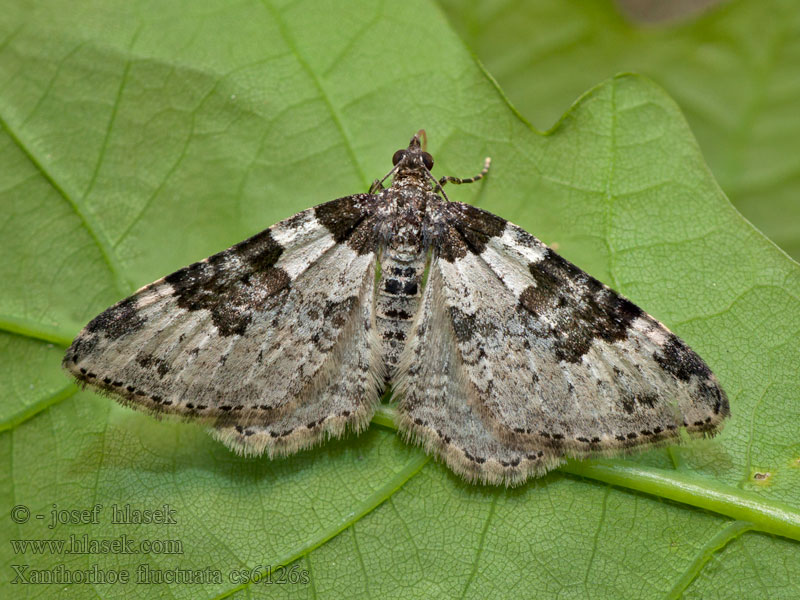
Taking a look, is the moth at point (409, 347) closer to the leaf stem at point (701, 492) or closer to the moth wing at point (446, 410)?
the moth wing at point (446, 410)

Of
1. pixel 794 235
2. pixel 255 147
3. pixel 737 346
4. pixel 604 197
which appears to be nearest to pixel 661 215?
pixel 604 197

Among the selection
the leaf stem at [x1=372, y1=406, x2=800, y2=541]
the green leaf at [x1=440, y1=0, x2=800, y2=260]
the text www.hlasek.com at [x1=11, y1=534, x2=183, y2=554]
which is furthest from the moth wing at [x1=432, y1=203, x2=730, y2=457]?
the green leaf at [x1=440, y1=0, x2=800, y2=260]

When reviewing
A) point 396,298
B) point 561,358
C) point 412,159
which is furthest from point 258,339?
point 561,358

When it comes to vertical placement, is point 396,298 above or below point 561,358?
above

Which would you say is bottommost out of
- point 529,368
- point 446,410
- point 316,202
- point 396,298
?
point 446,410

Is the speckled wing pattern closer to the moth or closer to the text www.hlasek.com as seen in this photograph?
the moth

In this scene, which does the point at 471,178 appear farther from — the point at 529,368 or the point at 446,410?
the point at 446,410

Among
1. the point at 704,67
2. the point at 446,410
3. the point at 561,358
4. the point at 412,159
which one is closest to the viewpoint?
the point at 561,358
